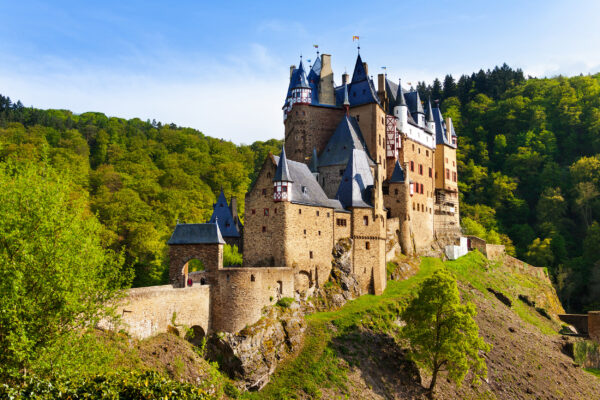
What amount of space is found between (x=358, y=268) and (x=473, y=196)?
54.5 m

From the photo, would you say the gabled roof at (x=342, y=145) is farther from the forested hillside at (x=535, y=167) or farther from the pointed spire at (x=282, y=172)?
the forested hillside at (x=535, y=167)

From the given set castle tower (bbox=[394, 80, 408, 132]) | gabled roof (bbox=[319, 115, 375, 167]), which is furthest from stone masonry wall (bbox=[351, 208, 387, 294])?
castle tower (bbox=[394, 80, 408, 132])

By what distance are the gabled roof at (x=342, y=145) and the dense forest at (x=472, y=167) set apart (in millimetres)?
15437

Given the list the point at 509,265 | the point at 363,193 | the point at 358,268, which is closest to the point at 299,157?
the point at 363,193

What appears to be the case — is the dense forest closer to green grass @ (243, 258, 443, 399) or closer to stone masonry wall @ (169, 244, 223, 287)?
stone masonry wall @ (169, 244, 223, 287)

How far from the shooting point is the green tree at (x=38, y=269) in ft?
58.5

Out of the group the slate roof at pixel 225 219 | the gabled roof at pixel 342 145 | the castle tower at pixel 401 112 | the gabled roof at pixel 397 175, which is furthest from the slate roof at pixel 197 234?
the castle tower at pixel 401 112

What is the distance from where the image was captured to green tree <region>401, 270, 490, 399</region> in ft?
118

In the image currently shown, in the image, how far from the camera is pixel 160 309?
2889 cm

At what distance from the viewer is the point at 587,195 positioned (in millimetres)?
81438

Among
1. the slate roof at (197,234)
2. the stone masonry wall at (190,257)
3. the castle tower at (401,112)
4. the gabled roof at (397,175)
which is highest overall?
the castle tower at (401,112)

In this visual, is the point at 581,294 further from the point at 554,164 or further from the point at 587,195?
the point at 554,164

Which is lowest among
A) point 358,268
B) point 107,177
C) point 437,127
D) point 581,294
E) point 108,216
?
point 581,294

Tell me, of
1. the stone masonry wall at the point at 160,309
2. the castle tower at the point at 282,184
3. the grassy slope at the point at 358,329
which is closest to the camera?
the stone masonry wall at the point at 160,309
